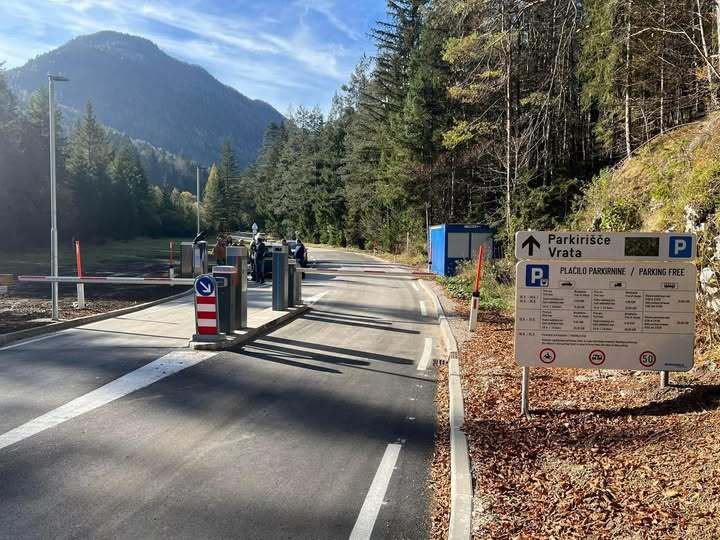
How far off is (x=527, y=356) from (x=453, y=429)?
43.4 inches

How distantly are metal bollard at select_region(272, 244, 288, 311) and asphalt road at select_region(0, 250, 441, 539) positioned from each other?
12.7ft

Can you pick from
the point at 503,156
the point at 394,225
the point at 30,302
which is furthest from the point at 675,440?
the point at 394,225

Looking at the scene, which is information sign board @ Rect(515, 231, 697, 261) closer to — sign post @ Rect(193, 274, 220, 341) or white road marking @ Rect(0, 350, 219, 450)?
white road marking @ Rect(0, 350, 219, 450)

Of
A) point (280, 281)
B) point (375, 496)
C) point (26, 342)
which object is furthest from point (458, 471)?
point (280, 281)

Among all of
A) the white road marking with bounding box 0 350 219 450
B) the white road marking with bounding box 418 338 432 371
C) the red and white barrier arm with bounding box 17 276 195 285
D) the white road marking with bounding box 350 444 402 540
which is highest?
the red and white barrier arm with bounding box 17 276 195 285

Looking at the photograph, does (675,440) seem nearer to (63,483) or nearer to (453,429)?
(453,429)

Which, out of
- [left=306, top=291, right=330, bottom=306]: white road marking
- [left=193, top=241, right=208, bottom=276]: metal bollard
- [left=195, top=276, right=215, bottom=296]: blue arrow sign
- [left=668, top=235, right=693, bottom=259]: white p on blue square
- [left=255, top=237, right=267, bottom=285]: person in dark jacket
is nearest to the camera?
[left=668, top=235, right=693, bottom=259]: white p on blue square

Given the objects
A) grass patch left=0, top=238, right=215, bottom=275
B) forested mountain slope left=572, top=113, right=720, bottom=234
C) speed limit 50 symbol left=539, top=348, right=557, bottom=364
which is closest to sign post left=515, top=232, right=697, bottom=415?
speed limit 50 symbol left=539, top=348, right=557, bottom=364

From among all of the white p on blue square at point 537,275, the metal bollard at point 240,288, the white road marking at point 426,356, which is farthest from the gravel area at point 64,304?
the white p on blue square at point 537,275

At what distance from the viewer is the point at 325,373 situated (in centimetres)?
860

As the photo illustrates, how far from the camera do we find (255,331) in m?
11.2

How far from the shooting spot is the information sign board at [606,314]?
5911 mm

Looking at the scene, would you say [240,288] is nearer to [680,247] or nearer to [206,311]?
[206,311]

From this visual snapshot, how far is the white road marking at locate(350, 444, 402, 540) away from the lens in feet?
13.1
